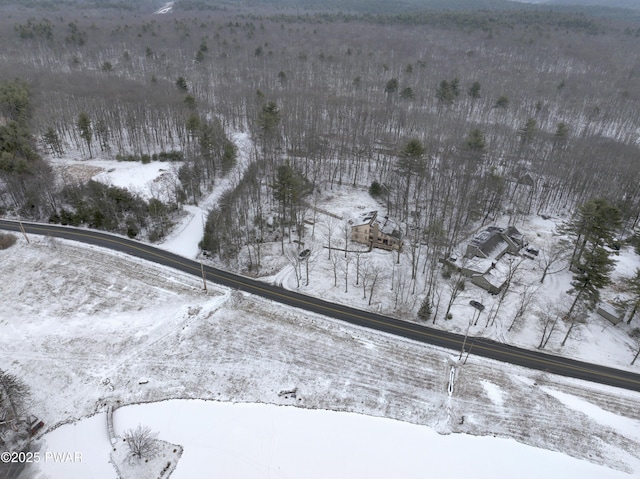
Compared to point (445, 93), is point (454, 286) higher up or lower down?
lower down

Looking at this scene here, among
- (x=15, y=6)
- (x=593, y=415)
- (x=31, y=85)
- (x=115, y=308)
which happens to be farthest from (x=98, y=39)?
(x=593, y=415)

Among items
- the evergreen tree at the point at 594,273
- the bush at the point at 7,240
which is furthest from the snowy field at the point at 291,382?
the bush at the point at 7,240

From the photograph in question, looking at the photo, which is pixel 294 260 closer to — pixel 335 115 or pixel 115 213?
pixel 115 213

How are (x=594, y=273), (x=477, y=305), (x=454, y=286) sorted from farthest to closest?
(x=454, y=286), (x=477, y=305), (x=594, y=273)

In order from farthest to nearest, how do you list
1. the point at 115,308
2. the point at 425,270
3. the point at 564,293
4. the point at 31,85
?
the point at 31,85
the point at 425,270
the point at 564,293
the point at 115,308

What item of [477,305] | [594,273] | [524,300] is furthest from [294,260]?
[594,273]

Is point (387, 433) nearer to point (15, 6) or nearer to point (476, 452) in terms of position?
point (476, 452)

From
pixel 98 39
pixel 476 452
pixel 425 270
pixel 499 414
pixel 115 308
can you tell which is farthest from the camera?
pixel 98 39
